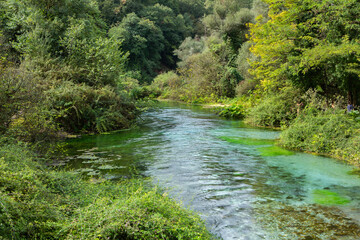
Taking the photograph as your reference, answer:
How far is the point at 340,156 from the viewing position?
9500 mm

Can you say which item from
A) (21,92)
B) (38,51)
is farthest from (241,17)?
(21,92)

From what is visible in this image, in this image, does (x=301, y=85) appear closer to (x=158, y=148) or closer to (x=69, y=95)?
(x=158, y=148)

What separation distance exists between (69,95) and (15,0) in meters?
6.09

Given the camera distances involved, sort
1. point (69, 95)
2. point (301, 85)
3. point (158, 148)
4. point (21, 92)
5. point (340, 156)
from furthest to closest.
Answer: point (301, 85) → point (69, 95) → point (158, 148) → point (340, 156) → point (21, 92)

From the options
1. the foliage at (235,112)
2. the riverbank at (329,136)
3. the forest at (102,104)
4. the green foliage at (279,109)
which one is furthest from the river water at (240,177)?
the foliage at (235,112)

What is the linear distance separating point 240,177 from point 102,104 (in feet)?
29.0

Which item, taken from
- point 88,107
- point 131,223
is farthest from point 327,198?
point 88,107

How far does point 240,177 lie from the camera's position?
791cm

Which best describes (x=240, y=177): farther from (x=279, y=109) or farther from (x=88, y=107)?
(x=279, y=109)

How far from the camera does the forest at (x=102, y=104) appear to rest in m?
3.76

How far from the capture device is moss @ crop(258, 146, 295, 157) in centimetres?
1027

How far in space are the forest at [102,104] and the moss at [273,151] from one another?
0.47m

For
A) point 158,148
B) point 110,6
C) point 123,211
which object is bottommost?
point 158,148

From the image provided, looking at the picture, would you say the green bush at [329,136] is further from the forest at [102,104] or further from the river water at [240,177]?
the river water at [240,177]
